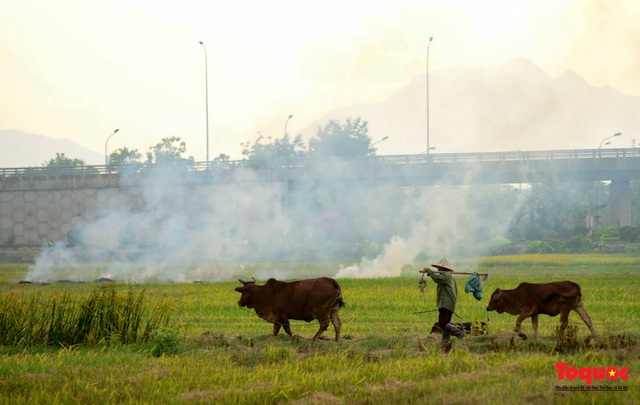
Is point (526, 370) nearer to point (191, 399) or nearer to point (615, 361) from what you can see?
point (615, 361)

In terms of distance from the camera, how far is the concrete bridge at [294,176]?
214 ft

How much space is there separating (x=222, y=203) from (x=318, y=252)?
32.6ft

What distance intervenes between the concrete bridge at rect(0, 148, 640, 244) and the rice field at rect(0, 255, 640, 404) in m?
39.6

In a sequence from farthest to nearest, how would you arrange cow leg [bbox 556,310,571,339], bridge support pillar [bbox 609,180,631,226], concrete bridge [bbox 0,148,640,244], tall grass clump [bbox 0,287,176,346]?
1. bridge support pillar [bbox 609,180,631,226]
2. concrete bridge [bbox 0,148,640,244]
3. tall grass clump [bbox 0,287,176,346]
4. cow leg [bbox 556,310,571,339]

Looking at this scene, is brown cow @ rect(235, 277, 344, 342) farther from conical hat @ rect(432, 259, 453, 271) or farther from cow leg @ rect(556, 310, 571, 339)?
cow leg @ rect(556, 310, 571, 339)

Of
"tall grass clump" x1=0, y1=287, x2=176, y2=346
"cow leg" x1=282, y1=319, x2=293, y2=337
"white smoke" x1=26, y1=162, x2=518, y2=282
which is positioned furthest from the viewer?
"white smoke" x1=26, y1=162, x2=518, y2=282

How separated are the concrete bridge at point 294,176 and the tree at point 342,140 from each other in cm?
3192

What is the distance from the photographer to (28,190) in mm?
75688

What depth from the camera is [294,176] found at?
65000 millimetres

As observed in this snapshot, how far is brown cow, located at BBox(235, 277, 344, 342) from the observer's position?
1972 cm

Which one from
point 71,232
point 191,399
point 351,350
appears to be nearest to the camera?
point 191,399

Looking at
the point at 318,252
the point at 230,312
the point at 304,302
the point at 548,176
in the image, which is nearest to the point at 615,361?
the point at 304,302

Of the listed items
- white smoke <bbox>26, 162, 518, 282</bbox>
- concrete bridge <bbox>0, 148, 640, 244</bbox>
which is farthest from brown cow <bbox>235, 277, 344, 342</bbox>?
concrete bridge <bbox>0, 148, 640, 244</bbox>

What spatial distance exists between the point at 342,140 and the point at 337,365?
292ft
